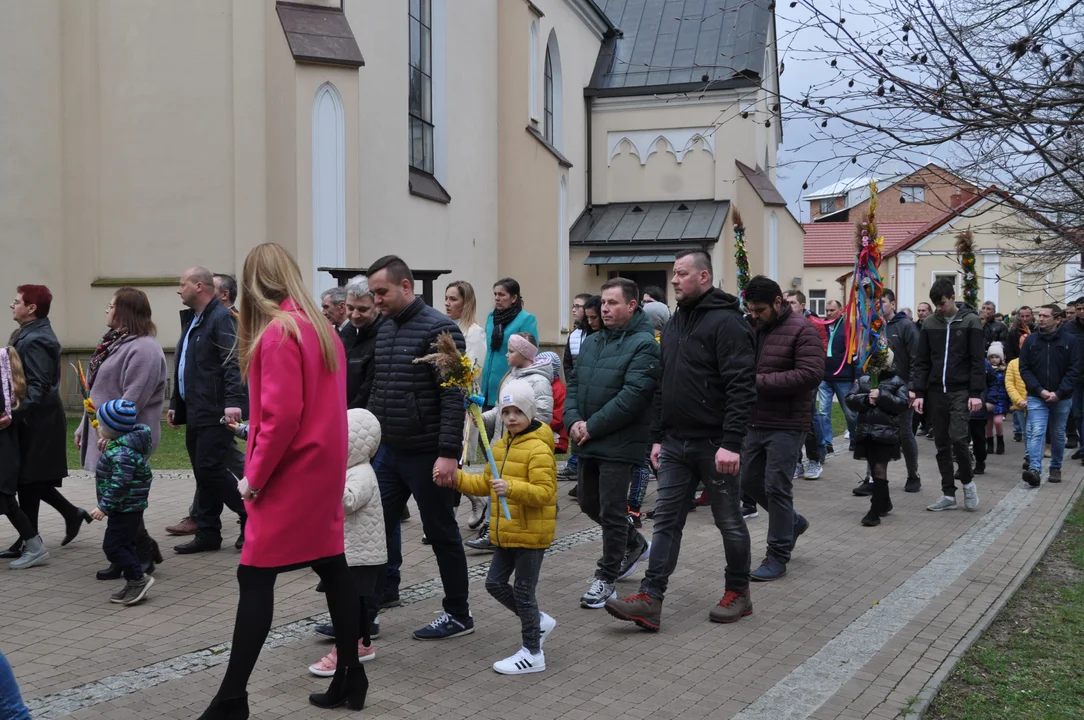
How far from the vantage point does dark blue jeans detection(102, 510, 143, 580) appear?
6.35 m

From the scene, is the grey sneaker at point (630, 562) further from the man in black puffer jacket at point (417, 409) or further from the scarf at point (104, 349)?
the scarf at point (104, 349)

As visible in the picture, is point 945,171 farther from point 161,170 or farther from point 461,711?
point 161,170

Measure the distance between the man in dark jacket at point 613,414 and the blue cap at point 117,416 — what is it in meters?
2.75

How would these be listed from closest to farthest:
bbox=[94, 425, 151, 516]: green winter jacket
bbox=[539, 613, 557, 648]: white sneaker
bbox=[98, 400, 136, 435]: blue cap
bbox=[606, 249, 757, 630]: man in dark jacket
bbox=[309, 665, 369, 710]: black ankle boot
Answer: bbox=[309, 665, 369, 710]: black ankle boot, bbox=[539, 613, 557, 648]: white sneaker, bbox=[606, 249, 757, 630]: man in dark jacket, bbox=[94, 425, 151, 516]: green winter jacket, bbox=[98, 400, 136, 435]: blue cap

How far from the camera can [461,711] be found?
4.70 metres

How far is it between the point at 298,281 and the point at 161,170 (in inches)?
527

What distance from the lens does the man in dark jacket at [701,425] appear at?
597 centimetres

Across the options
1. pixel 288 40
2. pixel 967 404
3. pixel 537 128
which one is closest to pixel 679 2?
pixel 537 128

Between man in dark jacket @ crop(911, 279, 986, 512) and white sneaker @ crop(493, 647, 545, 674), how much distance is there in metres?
6.22

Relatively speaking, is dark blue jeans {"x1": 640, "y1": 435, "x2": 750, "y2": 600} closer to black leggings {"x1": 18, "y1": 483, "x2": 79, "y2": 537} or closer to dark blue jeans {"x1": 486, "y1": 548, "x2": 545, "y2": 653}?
dark blue jeans {"x1": 486, "y1": 548, "x2": 545, "y2": 653}

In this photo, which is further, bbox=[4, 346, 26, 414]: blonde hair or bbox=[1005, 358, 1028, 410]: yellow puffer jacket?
bbox=[1005, 358, 1028, 410]: yellow puffer jacket

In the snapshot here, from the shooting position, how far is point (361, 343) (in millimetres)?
6414

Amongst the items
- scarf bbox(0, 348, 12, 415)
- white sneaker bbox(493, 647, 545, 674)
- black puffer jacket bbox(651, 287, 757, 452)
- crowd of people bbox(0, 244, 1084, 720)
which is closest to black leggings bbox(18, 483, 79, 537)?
crowd of people bbox(0, 244, 1084, 720)

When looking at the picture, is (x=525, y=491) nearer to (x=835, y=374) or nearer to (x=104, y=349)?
(x=104, y=349)
